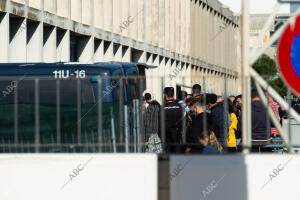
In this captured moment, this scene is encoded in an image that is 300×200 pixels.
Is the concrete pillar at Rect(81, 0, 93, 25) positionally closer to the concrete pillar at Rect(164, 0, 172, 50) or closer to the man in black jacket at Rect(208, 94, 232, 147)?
the concrete pillar at Rect(164, 0, 172, 50)

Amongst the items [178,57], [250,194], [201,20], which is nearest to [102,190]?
[250,194]

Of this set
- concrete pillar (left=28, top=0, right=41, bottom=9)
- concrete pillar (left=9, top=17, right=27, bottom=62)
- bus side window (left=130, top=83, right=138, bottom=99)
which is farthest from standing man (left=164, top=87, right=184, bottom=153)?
concrete pillar (left=28, top=0, right=41, bottom=9)

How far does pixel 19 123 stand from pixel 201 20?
59088 millimetres

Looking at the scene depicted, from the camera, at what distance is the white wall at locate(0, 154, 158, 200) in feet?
31.8

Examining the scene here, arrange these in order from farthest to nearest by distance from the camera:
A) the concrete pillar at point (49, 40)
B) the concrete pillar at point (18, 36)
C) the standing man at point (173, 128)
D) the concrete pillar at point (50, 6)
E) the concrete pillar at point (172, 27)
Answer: the concrete pillar at point (172, 27)
the concrete pillar at point (49, 40)
the concrete pillar at point (50, 6)
the concrete pillar at point (18, 36)
the standing man at point (173, 128)

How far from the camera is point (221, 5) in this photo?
79.8 m

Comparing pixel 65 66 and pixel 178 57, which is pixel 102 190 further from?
pixel 178 57

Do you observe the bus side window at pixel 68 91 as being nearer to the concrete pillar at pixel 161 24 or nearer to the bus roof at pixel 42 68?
the bus roof at pixel 42 68

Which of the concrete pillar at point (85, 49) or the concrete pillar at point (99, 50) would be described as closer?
the concrete pillar at point (85, 49)

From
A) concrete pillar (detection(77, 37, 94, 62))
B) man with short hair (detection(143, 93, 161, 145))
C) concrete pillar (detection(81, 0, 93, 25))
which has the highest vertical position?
concrete pillar (detection(81, 0, 93, 25))

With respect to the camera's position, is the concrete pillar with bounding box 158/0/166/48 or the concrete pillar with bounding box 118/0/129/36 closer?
the concrete pillar with bounding box 118/0/129/36

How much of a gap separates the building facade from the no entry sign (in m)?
0.68

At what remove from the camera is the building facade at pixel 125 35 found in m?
25.2

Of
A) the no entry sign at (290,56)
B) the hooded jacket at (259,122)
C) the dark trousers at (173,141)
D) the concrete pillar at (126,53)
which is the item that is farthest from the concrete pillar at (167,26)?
the no entry sign at (290,56)
